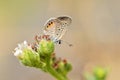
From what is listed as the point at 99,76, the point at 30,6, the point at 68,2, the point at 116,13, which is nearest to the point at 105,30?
the point at 116,13

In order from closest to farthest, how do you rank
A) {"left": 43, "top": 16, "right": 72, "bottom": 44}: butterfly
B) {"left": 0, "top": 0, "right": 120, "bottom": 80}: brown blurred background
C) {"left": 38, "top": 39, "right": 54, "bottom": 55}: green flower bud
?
1. {"left": 43, "top": 16, "right": 72, "bottom": 44}: butterfly
2. {"left": 38, "top": 39, "right": 54, "bottom": 55}: green flower bud
3. {"left": 0, "top": 0, "right": 120, "bottom": 80}: brown blurred background

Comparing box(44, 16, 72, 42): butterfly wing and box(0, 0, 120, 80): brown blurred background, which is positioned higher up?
box(0, 0, 120, 80): brown blurred background

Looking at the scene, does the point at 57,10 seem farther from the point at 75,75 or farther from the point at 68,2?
the point at 75,75

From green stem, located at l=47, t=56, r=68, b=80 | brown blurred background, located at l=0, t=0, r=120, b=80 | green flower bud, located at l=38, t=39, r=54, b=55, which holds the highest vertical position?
brown blurred background, located at l=0, t=0, r=120, b=80

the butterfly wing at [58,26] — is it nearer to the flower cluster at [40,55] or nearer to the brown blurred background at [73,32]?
the flower cluster at [40,55]

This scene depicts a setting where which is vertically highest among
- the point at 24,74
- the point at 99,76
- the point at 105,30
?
the point at 105,30

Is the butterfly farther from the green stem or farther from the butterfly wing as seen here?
the green stem

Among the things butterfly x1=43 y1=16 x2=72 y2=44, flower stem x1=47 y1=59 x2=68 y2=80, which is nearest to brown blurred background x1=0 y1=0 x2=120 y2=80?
flower stem x1=47 y1=59 x2=68 y2=80
